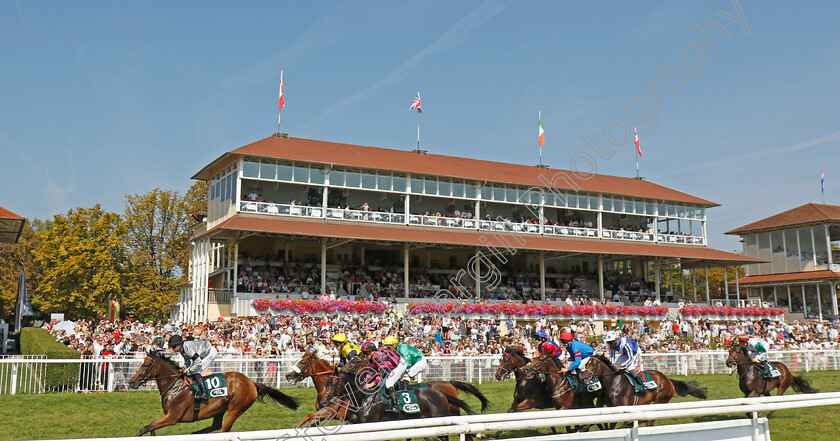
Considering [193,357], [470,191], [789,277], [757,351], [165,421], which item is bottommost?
[165,421]

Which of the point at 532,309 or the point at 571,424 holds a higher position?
the point at 532,309

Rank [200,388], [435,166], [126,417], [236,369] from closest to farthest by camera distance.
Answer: [200,388] < [126,417] < [236,369] < [435,166]

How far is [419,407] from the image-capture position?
7.68m

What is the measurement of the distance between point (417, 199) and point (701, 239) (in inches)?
688

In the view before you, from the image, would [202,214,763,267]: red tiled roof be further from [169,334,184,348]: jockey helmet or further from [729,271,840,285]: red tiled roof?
[169,334,184,348]: jockey helmet

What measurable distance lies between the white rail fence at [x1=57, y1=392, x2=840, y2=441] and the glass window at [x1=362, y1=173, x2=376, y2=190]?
80.9ft

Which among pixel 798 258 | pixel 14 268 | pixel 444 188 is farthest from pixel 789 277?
pixel 14 268

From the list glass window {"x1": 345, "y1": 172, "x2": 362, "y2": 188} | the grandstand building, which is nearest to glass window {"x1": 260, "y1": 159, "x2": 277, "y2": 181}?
the grandstand building

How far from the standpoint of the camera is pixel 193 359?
8117 millimetres

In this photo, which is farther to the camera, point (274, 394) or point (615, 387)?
point (615, 387)

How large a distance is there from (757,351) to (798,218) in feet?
128

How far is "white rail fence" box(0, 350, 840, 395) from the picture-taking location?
41.7ft

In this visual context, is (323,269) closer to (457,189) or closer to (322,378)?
(457,189)

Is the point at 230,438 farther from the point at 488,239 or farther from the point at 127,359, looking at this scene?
the point at 488,239
